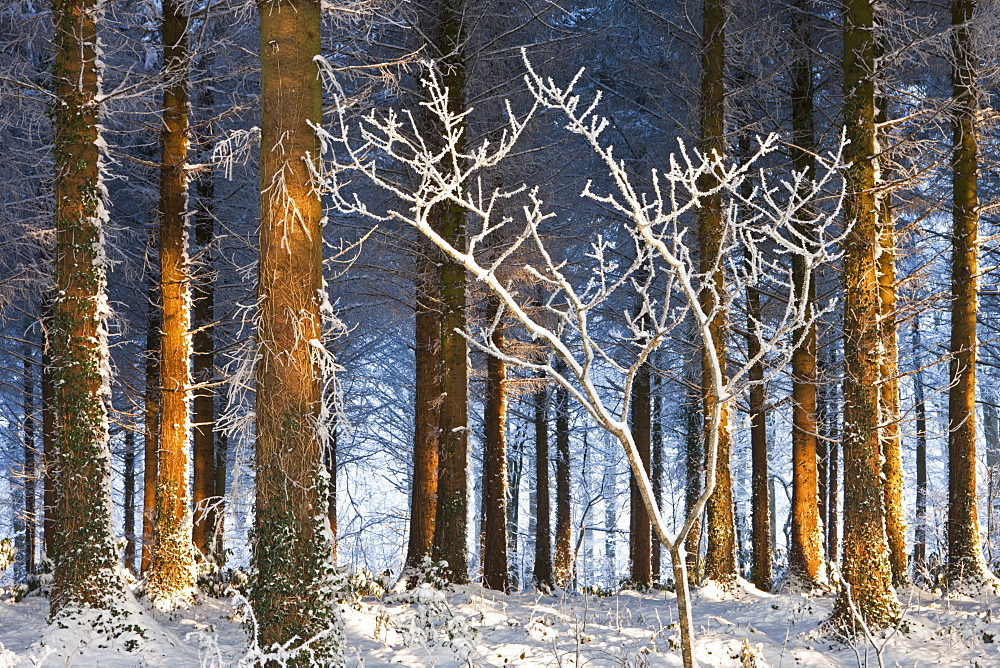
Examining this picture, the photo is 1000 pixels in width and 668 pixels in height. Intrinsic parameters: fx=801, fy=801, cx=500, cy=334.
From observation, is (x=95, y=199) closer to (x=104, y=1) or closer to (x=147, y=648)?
(x=104, y=1)

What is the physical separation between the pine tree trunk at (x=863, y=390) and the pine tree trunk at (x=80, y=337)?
7153 mm

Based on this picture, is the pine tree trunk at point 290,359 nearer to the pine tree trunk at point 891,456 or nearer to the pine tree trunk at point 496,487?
the pine tree trunk at point 496,487

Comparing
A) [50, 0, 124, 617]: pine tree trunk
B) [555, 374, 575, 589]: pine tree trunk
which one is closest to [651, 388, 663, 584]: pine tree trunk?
[555, 374, 575, 589]: pine tree trunk

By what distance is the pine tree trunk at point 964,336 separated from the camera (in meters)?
Answer: 10.4

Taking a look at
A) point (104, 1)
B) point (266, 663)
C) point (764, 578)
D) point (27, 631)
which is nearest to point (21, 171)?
point (104, 1)

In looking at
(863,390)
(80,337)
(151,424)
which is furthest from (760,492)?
(80,337)

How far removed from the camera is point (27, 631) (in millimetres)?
7555

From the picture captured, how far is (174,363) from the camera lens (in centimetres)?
985

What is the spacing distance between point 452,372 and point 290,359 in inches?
194

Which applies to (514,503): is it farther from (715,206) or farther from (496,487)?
(715,206)

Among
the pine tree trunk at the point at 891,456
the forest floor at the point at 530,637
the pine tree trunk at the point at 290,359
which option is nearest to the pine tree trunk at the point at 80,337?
the forest floor at the point at 530,637

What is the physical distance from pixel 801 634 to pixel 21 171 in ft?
43.5

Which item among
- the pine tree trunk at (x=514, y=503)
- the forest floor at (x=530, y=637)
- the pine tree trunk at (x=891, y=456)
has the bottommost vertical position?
the pine tree trunk at (x=514, y=503)

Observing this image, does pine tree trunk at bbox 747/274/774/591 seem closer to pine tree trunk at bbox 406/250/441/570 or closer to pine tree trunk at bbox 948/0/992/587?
pine tree trunk at bbox 948/0/992/587
